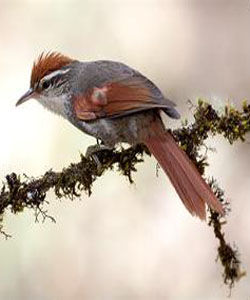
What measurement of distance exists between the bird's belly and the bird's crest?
1.66 feet

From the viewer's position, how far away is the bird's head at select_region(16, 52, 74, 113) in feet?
19.6

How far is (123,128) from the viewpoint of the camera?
5613mm

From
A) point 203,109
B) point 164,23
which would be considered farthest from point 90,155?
point 164,23

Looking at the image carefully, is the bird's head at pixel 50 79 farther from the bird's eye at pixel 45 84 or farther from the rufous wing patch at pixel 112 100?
the rufous wing patch at pixel 112 100

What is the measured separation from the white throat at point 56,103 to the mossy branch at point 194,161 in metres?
0.96

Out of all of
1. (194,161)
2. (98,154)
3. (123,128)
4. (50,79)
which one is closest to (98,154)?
(98,154)

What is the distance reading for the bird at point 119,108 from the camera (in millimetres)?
5098

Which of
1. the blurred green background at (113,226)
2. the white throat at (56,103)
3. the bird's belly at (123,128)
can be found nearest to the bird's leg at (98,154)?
the bird's belly at (123,128)

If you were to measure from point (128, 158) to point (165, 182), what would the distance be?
280cm

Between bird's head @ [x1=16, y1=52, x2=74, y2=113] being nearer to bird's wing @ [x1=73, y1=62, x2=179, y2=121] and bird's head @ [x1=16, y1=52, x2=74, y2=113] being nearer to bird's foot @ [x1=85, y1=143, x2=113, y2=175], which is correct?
bird's wing @ [x1=73, y1=62, x2=179, y2=121]

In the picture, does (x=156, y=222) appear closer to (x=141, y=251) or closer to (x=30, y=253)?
(x=141, y=251)

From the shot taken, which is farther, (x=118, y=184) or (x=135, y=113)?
(x=118, y=184)

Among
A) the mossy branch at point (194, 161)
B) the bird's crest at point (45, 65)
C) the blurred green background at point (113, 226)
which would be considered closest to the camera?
the mossy branch at point (194, 161)

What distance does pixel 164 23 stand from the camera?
9.59 m
